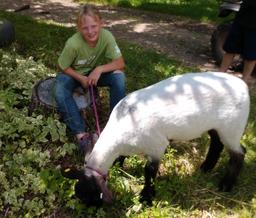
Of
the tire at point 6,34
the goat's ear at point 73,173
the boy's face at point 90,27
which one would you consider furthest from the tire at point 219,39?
the goat's ear at point 73,173

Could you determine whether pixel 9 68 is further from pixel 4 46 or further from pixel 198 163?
pixel 198 163

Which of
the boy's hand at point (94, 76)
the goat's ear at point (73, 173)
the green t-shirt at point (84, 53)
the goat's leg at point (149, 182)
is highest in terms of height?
the green t-shirt at point (84, 53)

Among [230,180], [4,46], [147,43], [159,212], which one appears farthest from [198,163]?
[147,43]

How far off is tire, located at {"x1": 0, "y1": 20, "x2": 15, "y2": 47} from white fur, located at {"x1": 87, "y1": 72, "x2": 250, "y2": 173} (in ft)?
12.2

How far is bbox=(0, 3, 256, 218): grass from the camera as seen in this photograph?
4.44 m

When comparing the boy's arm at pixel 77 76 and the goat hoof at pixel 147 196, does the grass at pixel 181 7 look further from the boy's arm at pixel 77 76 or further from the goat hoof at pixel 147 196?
the goat hoof at pixel 147 196

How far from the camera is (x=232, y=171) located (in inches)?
185

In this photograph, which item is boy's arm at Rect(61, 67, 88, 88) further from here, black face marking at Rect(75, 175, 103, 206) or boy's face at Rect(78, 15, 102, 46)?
black face marking at Rect(75, 175, 103, 206)

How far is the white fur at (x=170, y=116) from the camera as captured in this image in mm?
4137

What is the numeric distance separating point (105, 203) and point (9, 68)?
272 cm

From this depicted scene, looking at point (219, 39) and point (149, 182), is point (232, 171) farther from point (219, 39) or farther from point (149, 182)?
point (219, 39)

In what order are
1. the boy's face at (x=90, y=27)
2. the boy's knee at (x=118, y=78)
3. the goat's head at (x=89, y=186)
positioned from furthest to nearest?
the boy's knee at (x=118, y=78) < the boy's face at (x=90, y=27) < the goat's head at (x=89, y=186)

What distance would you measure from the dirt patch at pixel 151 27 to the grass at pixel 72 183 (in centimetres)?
290

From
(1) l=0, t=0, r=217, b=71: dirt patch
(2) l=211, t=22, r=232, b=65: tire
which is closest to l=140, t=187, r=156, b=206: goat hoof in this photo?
(1) l=0, t=0, r=217, b=71: dirt patch
